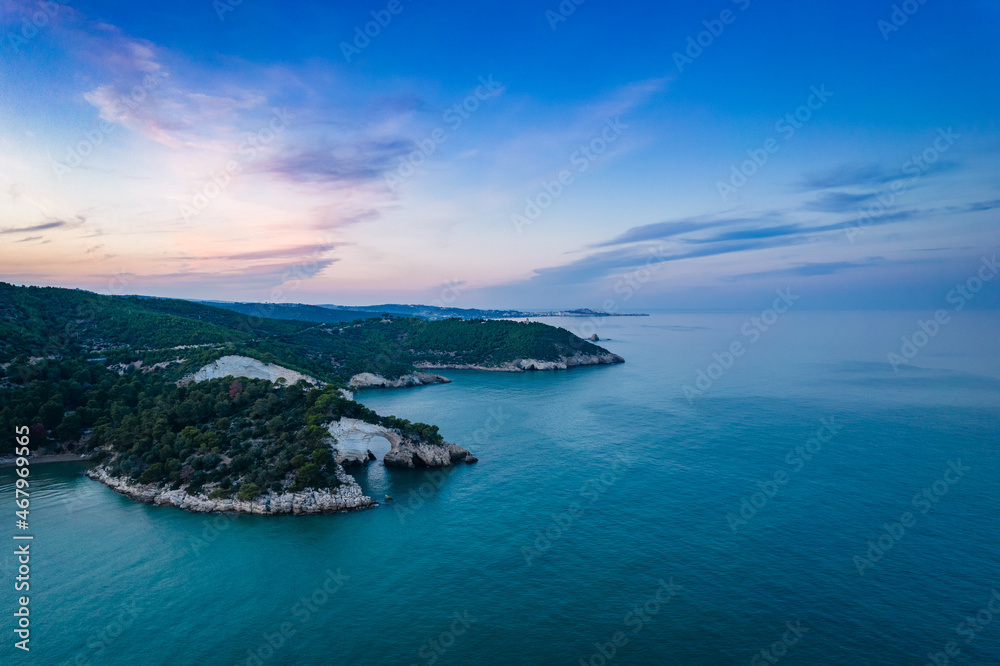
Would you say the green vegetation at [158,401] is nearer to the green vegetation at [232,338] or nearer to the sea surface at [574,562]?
the green vegetation at [232,338]

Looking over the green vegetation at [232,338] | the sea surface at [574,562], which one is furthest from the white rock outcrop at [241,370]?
the sea surface at [574,562]

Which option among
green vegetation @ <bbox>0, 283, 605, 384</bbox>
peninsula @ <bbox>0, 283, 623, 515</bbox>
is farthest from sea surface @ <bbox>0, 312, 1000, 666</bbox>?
green vegetation @ <bbox>0, 283, 605, 384</bbox>

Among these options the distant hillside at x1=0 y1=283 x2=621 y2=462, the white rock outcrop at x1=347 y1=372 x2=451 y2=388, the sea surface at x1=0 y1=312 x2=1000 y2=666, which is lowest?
the sea surface at x1=0 y1=312 x2=1000 y2=666

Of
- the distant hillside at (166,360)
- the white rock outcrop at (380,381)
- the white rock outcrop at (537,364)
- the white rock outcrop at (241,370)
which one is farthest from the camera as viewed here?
the white rock outcrop at (537,364)

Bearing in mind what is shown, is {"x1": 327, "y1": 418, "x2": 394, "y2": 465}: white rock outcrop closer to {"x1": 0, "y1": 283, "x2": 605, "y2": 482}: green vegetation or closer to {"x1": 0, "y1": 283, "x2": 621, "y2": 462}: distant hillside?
{"x1": 0, "y1": 283, "x2": 605, "y2": 482}: green vegetation

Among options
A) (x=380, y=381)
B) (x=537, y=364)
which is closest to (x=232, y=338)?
(x=380, y=381)

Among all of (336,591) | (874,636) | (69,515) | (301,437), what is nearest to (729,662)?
(874,636)

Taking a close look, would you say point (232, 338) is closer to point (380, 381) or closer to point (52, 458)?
point (380, 381)

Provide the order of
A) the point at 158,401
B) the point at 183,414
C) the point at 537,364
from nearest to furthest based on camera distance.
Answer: the point at 183,414, the point at 158,401, the point at 537,364
